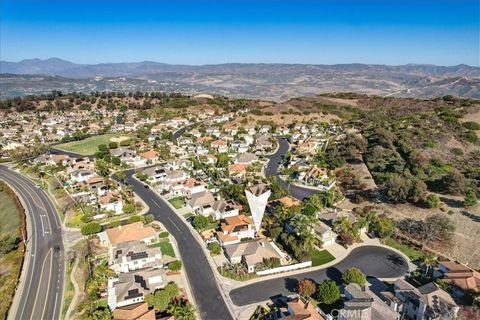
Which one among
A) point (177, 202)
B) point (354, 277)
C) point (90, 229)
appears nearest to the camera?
point (354, 277)

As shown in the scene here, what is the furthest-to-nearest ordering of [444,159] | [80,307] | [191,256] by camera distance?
[444,159] < [191,256] < [80,307]

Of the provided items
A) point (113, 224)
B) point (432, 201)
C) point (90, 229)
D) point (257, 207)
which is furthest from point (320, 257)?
point (90, 229)

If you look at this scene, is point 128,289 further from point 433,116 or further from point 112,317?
point 433,116

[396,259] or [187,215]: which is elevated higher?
[187,215]

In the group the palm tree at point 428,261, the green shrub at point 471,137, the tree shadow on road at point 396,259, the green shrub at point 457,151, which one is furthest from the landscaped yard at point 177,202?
the green shrub at point 471,137

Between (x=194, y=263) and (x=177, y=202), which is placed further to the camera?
(x=177, y=202)

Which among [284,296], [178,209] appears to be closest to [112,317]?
[284,296]

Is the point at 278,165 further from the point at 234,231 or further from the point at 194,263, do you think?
the point at 194,263
